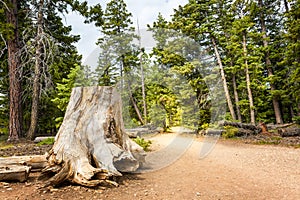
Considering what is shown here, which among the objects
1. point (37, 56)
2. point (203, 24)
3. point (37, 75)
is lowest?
point (37, 75)

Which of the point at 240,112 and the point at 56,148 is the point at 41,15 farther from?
the point at 240,112

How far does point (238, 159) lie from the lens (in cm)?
572

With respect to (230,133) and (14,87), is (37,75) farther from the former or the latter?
(230,133)

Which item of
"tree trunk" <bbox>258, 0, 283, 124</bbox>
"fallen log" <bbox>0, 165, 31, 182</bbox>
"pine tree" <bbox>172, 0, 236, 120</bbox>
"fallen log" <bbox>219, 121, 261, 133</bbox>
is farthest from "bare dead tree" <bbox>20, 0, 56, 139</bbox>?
"tree trunk" <bbox>258, 0, 283, 124</bbox>

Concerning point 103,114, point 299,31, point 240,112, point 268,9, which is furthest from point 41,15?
point 268,9

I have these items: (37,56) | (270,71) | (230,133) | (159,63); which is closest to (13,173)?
(37,56)

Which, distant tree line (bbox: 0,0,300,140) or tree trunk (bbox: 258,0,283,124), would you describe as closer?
distant tree line (bbox: 0,0,300,140)

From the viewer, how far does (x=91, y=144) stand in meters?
3.62

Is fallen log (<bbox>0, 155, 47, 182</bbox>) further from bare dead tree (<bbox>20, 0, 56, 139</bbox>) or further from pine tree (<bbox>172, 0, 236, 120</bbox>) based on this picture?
pine tree (<bbox>172, 0, 236, 120</bbox>)

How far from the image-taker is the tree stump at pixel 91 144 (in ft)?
10.2

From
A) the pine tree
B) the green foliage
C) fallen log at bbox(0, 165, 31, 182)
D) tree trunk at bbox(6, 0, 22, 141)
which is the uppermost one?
the pine tree

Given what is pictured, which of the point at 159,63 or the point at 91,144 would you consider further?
the point at 159,63

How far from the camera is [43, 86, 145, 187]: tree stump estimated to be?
3.12 m

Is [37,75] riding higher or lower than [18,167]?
higher
